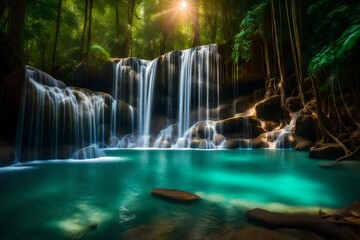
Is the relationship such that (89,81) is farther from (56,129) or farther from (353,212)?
(353,212)

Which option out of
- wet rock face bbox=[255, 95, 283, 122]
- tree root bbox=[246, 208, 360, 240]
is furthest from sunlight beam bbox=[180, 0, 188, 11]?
tree root bbox=[246, 208, 360, 240]

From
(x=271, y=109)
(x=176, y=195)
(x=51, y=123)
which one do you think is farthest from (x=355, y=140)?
(x=51, y=123)

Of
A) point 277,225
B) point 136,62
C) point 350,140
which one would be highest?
point 136,62

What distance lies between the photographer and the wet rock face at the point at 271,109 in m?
16.8

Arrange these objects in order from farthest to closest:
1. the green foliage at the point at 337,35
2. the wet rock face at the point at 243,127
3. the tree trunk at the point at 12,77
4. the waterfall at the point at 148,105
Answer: the wet rock face at the point at 243,127 → the waterfall at the point at 148,105 → the tree trunk at the point at 12,77 → the green foliage at the point at 337,35

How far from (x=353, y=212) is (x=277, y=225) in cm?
97

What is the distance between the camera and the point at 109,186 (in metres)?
6.11

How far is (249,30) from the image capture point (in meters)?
17.1

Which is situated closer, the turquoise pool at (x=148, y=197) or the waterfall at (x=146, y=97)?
the turquoise pool at (x=148, y=197)

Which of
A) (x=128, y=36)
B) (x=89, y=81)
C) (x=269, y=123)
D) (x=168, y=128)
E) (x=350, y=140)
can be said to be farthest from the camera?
(x=128, y=36)

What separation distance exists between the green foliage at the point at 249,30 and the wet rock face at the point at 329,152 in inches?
372

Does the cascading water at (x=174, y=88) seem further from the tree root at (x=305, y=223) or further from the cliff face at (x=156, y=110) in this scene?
the tree root at (x=305, y=223)

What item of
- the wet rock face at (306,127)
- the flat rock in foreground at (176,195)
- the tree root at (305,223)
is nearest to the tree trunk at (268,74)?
the wet rock face at (306,127)

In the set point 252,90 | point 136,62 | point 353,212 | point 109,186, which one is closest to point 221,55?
point 252,90
